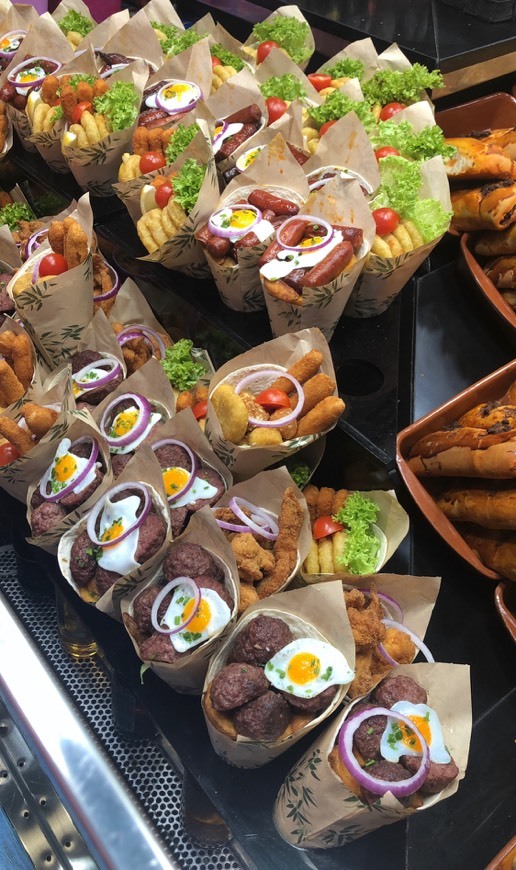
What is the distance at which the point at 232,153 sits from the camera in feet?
10.1

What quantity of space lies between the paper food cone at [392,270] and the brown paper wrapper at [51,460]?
1210mm

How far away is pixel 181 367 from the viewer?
2.82 meters

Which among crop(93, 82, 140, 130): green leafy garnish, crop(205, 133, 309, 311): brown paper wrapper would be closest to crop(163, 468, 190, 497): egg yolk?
crop(205, 133, 309, 311): brown paper wrapper

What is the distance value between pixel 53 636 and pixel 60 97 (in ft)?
9.25

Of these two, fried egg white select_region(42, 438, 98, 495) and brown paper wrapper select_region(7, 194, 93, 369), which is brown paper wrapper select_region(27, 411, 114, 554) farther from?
brown paper wrapper select_region(7, 194, 93, 369)

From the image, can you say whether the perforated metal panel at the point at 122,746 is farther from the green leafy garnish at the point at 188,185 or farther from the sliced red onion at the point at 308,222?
the green leafy garnish at the point at 188,185

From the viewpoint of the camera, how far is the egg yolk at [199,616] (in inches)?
73.6

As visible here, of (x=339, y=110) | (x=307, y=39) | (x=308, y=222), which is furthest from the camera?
(x=307, y=39)

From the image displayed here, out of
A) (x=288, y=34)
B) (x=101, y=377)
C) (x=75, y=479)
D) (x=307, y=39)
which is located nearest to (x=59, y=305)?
(x=101, y=377)

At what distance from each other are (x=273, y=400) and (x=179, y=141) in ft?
4.94

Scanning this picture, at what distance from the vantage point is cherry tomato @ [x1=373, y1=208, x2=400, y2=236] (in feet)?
8.67

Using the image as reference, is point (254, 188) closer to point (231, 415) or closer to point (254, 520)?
point (231, 415)

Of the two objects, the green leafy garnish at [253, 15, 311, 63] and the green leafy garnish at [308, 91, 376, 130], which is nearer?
the green leafy garnish at [308, 91, 376, 130]

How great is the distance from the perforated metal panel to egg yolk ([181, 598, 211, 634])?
0.41 meters
